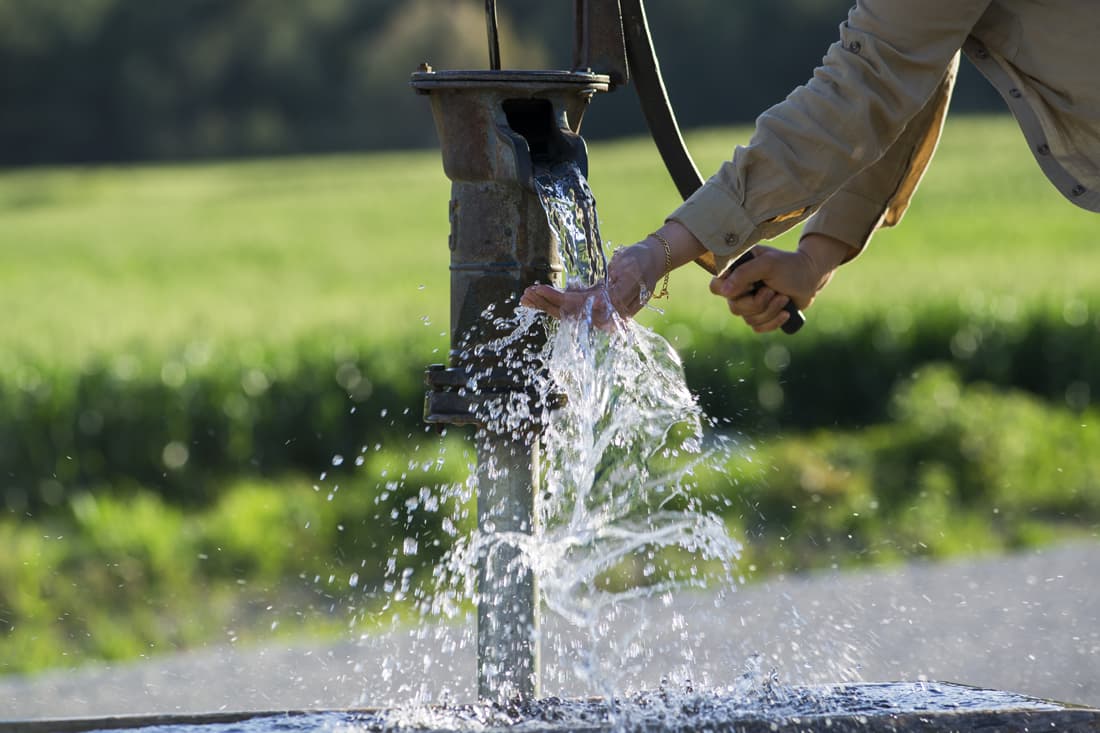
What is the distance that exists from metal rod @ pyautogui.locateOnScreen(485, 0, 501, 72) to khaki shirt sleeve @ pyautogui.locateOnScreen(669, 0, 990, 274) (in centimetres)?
46

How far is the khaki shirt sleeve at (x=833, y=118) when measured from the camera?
2002 mm

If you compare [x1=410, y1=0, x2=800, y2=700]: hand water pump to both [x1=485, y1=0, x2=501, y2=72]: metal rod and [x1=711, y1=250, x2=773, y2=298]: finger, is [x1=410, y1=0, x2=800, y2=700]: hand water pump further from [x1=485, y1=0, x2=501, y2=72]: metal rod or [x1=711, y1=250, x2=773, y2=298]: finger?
[x1=711, y1=250, x2=773, y2=298]: finger

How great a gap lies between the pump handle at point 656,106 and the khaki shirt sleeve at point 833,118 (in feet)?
0.91

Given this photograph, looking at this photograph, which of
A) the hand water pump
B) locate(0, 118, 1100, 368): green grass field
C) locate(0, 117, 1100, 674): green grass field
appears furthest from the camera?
locate(0, 118, 1100, 368): green grass field

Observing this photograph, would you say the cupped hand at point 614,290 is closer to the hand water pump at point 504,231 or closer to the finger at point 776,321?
the hand water pump at point 504,231

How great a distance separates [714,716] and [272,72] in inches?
1524

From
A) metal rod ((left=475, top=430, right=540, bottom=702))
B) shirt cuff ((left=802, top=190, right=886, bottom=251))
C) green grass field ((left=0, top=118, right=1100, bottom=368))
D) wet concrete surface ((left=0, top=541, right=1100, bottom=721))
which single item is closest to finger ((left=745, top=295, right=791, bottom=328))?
shirt cuff ((left=802, top=190, right=886, bottom=251))

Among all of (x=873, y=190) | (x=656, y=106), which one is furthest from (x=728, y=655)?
(x=656, y=106)

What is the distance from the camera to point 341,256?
12141 mm

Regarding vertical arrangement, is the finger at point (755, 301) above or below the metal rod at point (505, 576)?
above

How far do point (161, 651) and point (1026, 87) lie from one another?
10.2 feet

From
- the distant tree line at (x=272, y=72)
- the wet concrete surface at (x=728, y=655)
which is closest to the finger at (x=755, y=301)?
the wet concrete surface at (x=728, y=655)

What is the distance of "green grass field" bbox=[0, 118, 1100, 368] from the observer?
7652 millimetres

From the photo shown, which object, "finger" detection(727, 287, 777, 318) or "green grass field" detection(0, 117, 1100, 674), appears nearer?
"finger" detection(727, 287, 777, 318)
